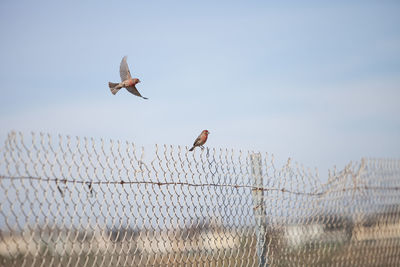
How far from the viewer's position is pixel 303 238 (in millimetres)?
4840

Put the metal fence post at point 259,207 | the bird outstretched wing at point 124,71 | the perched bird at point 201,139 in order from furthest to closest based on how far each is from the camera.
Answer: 1. the bird outstretched wing at point 124,71
2. the perched bird at point 201,139
3. the metal fence post at point 259,207

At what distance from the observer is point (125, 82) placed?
5043 mm

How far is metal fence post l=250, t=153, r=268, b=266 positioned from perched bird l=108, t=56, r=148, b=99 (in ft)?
4.57

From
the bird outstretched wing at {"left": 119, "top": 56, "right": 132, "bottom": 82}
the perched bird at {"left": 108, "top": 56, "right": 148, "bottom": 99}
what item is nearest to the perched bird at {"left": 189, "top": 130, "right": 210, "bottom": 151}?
the perched bird at {"left": 108, "top": 56, "right": 148, "bottom": 99}

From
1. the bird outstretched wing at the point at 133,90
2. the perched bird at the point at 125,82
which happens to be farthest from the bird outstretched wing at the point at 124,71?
the bird outstretched wing at the point at 133,90

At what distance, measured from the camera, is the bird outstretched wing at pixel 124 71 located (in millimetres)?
5090

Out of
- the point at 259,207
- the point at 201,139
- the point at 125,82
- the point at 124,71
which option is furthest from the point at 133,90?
the point at 259,207

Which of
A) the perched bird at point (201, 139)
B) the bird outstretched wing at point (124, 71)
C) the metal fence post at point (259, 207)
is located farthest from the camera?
the bird outstretched wing at point (124, 71)

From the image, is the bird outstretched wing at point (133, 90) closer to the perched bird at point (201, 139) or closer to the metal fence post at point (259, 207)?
the perched bird at point (201, 139)

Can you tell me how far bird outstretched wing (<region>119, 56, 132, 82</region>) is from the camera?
16.7 ft

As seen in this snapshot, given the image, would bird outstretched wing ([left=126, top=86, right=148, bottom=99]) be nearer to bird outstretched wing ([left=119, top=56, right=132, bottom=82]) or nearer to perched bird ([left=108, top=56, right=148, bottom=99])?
perched bird ([left=108, top=56, right=148, bottom=99])

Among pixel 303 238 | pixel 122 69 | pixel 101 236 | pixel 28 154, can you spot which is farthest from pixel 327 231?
pixel 28 154

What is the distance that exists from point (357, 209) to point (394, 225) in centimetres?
77

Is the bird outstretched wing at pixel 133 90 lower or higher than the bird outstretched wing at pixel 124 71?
lower
